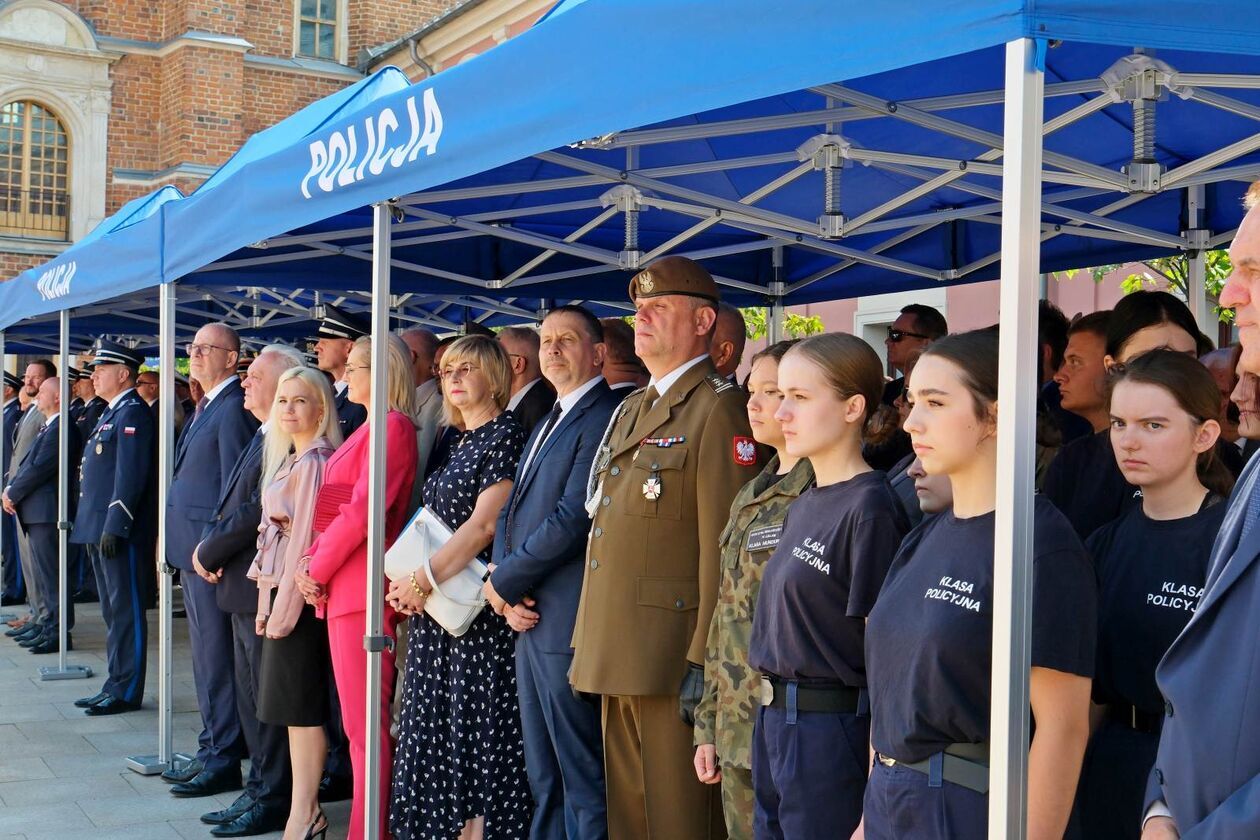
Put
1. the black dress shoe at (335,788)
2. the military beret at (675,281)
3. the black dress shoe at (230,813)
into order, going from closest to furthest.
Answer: the military beret at (675,281)
the black dress shoe at (230,813)
the black dress shoe at (335,788)

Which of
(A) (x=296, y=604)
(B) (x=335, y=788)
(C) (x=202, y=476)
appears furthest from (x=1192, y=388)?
(C) (x=202, y=476)

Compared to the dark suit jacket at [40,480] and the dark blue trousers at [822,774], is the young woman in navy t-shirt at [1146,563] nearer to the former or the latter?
the dark blue trousers at [822,774]

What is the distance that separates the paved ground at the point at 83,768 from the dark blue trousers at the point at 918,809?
11.6 feet

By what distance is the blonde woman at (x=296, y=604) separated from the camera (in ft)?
16.5

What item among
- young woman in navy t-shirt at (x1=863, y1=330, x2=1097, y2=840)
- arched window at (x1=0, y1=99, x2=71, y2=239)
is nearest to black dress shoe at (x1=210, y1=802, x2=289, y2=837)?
young woman in navy t-shirt at (x1=863, y1=330, x2=1097, y2=840)

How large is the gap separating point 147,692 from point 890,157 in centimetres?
612

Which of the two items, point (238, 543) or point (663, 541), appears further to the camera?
point (238, 543)

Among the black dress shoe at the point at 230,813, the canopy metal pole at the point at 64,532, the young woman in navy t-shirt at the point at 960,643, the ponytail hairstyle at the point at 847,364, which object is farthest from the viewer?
the canopy metal pole at the point at 64,532

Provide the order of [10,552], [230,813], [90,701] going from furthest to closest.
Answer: [10,552], [90,701], [230,813]

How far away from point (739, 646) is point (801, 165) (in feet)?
6.89

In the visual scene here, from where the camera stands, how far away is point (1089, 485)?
322 cm

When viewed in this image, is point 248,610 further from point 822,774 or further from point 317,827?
point 822,774

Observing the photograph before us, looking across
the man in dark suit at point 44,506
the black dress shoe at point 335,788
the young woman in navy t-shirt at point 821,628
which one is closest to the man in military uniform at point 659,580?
the young woman in navy t-shirt at point 821,628

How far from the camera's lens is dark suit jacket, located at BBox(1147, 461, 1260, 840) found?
5.59ft
